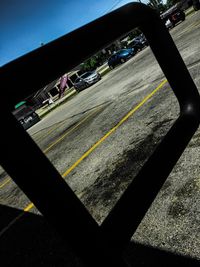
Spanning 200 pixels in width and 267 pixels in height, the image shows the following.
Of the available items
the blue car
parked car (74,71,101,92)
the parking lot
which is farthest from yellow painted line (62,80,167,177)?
the blue car

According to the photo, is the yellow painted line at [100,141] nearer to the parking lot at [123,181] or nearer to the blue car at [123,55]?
the parking lot at [123,181]

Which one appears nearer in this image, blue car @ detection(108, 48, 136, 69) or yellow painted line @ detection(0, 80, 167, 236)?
yellow painted line @ detection(0, 80, 167, 236)

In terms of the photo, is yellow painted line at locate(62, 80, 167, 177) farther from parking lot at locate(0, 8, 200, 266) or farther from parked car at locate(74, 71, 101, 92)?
parked car at locate(74, 71, 101, 92)

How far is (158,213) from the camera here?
2303 millimetres

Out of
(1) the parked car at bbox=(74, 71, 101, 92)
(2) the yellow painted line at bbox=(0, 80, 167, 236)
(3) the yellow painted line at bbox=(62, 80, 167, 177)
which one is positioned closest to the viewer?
(2) the yellow painted line at bbox=(0, 80, 167, 236)

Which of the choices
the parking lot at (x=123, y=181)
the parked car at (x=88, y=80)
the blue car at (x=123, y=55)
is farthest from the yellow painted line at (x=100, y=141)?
the blue car at (x=123, y=55)

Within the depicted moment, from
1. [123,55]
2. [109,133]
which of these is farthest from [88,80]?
[109,133]

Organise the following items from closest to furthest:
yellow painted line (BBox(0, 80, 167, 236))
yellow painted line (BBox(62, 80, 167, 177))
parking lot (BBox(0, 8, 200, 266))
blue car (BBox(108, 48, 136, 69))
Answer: parking lot (BBox(0, 8, 200, 266)) < yellow painted line (BBox(0, 80, 167, 236)) < yellow painted line (BBox(62, 80, 167, 177)) < blue car (BBox(108, 48, 136, 69))

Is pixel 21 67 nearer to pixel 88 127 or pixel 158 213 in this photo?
pixel 158 213

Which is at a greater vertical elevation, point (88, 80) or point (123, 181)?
point (123, 181)

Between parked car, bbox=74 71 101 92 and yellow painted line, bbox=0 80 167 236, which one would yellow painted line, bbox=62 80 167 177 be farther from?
parked car, bbox=74 71 101 92

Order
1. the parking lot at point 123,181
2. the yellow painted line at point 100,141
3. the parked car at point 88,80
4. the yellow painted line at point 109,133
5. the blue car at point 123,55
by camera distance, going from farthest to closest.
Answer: the blue car at point 123,55, the parked car at point 88,80, the yellow painted line at point 109,133, the yellow painted line at point 100,141, the parking lot at point 123,181

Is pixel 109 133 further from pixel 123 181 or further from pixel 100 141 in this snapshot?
pixel 123 181

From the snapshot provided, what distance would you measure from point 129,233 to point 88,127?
6.63 metres
